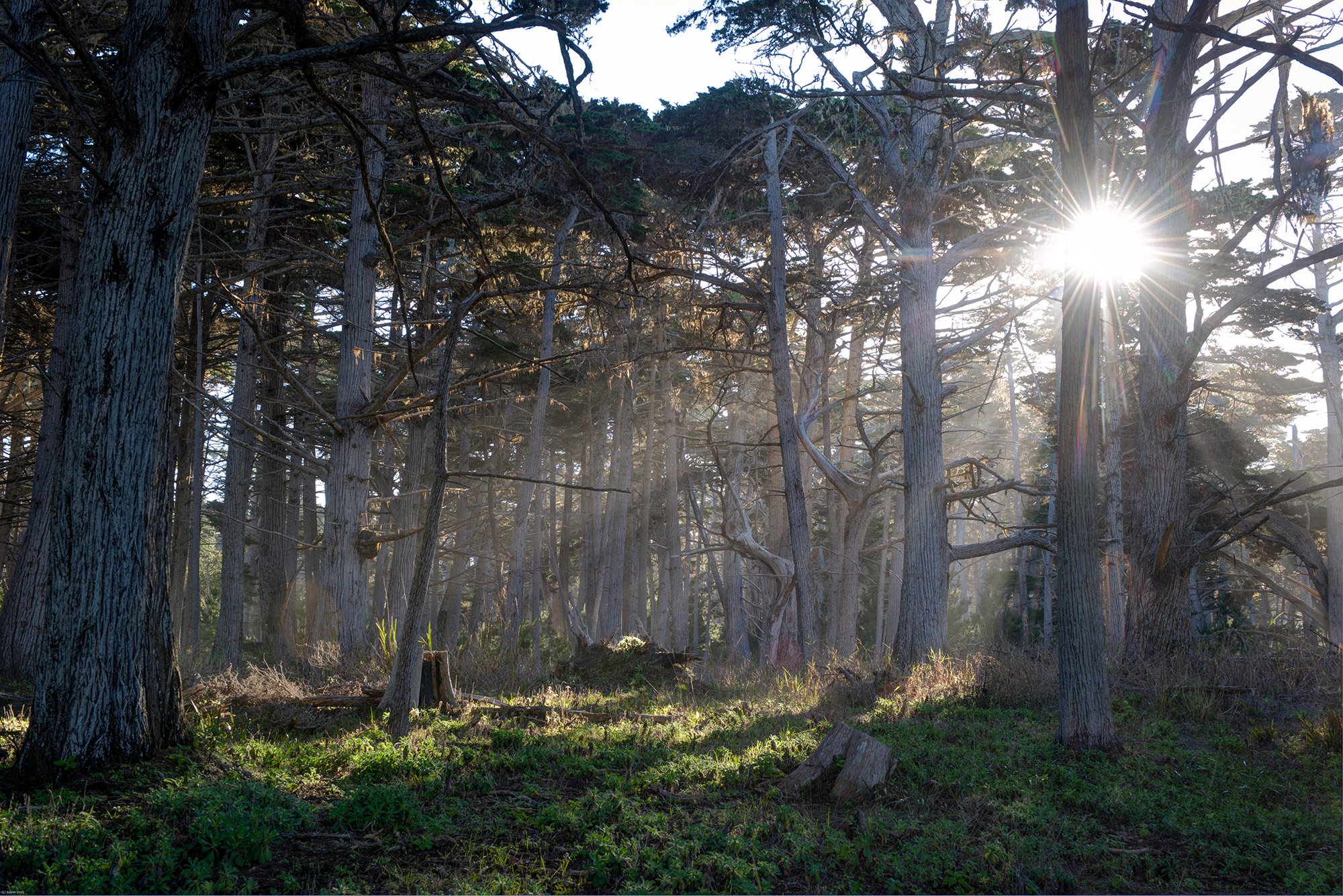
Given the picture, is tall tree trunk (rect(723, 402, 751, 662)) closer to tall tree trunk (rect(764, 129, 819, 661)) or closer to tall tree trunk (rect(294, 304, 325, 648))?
tall tree trunk (rect(764, 129, 819, 661))

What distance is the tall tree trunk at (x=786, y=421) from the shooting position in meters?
14.1

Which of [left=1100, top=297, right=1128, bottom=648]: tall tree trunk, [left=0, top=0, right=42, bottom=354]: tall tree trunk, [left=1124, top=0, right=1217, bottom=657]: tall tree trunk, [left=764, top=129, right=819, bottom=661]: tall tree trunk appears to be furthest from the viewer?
[left=1100, top=297, right=1128, bottom=648]: tall tree trunk

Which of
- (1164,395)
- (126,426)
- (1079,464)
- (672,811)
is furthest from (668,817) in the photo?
(1164,395)

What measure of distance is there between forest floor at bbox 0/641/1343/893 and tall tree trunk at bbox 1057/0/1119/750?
1.41ft

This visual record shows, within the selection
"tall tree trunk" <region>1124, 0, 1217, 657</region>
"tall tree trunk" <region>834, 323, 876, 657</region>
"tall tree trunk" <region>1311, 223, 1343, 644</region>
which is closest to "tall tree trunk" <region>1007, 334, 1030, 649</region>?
"tall tree trunk" <region>834, 323, 876, 657</region>

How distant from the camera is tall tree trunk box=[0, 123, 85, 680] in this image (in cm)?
1150

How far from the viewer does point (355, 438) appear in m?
11.6

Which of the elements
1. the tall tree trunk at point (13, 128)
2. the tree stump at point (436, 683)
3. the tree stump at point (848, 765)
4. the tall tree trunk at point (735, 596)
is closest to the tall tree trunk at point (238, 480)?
the tall tree trunk at point (13, 128)

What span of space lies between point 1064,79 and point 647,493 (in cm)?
2052

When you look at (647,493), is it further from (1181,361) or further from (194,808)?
(194,808)

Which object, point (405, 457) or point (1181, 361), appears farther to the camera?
point (405, 457)

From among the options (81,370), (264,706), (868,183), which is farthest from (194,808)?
(868,183)

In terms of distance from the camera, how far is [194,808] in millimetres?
4332

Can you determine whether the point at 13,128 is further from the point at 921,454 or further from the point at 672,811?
the point at 921,454
